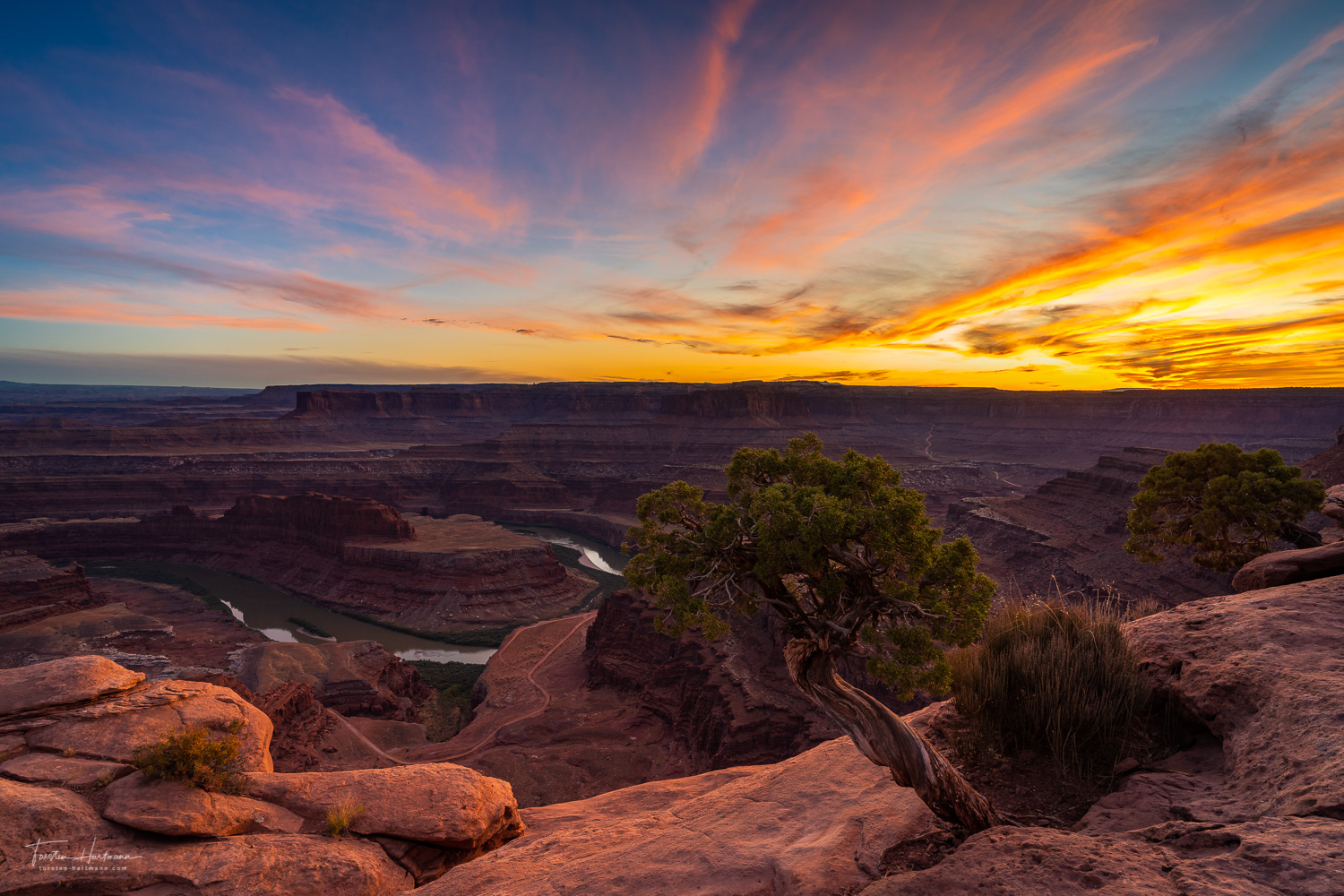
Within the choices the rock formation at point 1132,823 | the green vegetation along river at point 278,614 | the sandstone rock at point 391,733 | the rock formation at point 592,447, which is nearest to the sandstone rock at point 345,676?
the sandstone rock at point 391,733

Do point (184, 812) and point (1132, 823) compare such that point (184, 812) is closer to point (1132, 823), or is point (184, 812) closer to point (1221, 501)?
point (1132, 823)

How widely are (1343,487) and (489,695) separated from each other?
145ft

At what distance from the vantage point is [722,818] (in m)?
9.04

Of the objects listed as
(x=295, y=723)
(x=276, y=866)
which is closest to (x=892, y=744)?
(x=276, y=866)

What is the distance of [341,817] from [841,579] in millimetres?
9864

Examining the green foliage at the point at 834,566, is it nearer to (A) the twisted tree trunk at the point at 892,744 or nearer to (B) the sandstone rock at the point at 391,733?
(A) the twisted tree trunk at the point at 892,744

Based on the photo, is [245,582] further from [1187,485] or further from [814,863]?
[1187,485]

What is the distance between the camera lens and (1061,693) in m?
7.78

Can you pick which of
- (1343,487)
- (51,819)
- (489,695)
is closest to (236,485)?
(489,695)

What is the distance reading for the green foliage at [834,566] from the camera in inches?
299

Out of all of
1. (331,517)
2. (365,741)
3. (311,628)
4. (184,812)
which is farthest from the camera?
(331,517)

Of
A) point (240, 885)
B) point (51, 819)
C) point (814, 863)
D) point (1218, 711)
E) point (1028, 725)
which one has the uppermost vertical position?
point (1218, 711)

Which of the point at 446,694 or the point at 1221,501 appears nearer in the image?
the point at 1221,501

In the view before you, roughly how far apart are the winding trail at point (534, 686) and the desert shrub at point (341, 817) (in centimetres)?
1947
